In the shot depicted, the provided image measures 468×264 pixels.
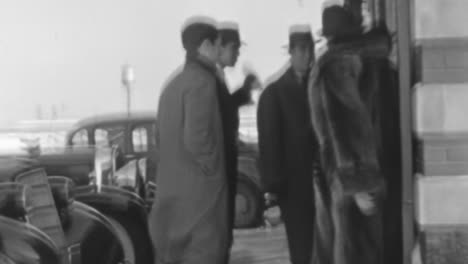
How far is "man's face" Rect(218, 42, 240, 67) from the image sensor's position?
549 cm

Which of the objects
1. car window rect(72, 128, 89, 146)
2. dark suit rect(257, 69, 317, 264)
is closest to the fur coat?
dark suit rect(257, 69, 317, 264)

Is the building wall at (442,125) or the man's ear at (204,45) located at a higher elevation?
the man's ear at (204,45)

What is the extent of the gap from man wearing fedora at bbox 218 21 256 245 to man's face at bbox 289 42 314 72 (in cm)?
31

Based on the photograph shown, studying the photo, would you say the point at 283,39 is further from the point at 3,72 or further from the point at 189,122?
the point at 3,72

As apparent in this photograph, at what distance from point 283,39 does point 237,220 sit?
3.48m

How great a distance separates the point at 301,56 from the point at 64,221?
1512 mm

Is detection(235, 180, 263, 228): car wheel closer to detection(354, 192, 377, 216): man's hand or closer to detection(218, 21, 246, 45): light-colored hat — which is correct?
detection(218, 21, 246, 45): light-colored hat

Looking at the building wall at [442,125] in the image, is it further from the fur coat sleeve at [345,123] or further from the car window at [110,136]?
the car window at [110,136]

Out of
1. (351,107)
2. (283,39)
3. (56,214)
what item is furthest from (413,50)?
(56,214)

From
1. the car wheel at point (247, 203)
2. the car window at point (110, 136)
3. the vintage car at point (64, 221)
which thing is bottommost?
the car wheel at point (247, 203)

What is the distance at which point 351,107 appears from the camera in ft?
15.1

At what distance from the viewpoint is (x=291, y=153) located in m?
5.43

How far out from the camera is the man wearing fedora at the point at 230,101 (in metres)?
5.30

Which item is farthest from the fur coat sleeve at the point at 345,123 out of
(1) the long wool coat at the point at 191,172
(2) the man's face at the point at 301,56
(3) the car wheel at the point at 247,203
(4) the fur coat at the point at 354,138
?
(3) the car wheel at the point at 247,203
